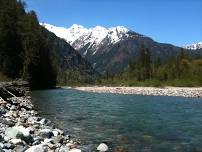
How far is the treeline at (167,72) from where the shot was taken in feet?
461

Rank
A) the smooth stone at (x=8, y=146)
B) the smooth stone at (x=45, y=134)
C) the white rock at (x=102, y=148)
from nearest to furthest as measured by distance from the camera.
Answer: the smooth stone at (x=8, y=146)
the white rock at (x=102, y=148)
the smooth stone at (x=45, y=134)

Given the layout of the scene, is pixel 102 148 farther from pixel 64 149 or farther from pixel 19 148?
pixel 19 148

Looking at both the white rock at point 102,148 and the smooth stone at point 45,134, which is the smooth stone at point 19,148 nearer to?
the smooth stone at point 45,134

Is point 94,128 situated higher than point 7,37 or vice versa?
point 7,37

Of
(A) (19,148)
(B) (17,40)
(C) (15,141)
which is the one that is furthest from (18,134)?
(B) (17,40)

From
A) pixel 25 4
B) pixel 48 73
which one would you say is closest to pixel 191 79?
pixel 48 73

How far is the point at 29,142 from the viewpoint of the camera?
710 inches

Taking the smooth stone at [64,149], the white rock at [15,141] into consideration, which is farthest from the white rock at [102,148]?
the white rock at [15,141]

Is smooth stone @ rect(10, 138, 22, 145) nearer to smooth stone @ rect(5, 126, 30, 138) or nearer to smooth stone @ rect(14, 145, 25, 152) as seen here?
smooth stone @ rect(14, 145, 25, 152)

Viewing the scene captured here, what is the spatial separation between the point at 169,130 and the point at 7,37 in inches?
2357

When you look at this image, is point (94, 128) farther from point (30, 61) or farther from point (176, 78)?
point (176, 78)

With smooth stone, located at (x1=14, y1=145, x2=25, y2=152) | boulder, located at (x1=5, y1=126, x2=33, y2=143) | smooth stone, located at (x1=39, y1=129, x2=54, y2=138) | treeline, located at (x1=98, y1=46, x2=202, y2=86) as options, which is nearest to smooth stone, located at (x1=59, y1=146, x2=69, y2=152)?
boulder, located at (x1=5, y1=126, x2=33, y2=143)

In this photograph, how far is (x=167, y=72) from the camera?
6063 inches

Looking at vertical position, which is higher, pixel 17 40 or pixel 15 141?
pixel 17 40
